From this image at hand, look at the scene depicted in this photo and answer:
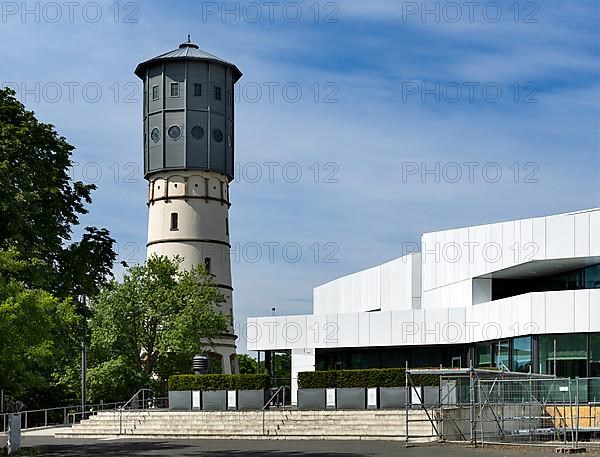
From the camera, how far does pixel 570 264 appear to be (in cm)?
4578

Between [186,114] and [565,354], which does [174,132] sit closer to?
[186,114]

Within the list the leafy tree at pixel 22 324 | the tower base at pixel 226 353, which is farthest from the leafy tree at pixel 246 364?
the leafy tree at pixel 22 324

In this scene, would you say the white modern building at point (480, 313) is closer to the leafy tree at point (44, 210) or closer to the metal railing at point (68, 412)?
the metal railing at point (68, 412)

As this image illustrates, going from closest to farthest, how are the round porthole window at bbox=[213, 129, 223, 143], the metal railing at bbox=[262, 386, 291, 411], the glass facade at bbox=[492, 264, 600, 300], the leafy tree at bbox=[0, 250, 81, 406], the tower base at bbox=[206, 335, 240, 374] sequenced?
the leafy tree at bbox=[0, 250, 81, 406]
the metal railing at bbox=[262, 386, 291, 411]
the glass facade at bbox=[492, 264, 600, 300]
the tower base at bbox=[206, 335, 240, 374]
the round porthole window at bbox=[213, 129, 223, 143]

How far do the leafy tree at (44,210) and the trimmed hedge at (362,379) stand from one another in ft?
30.5

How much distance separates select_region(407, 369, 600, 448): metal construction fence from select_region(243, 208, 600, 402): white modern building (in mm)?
4276

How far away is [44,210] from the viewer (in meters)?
37.0

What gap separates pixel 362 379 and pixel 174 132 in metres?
36.4

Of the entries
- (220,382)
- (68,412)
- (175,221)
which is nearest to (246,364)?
(175,221)

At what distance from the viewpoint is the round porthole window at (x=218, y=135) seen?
76.1m

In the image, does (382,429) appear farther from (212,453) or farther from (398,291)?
(398,291)

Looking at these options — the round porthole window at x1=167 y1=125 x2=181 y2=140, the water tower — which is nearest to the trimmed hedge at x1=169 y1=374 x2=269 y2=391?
the water tower

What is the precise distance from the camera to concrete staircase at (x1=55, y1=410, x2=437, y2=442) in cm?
3866

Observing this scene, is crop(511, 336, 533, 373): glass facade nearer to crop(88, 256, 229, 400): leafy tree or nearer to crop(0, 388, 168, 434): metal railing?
crop(0, 388, 168, 434): metal railing
